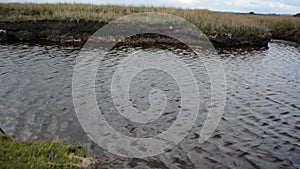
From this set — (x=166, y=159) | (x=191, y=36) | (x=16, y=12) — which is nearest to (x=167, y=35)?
(x=191, y=36)

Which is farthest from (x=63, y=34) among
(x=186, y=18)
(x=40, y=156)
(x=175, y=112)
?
(x=40, y=156)

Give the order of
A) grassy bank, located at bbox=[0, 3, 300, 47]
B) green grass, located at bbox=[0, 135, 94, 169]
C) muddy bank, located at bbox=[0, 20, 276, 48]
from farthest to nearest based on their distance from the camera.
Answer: grassy bank, located at bbox=[0, 3, 300, 47] → muddy bank, located at bbox=[0, 20, 276, 48] → green grass, located at bbox=[0, 135, 94, 169]

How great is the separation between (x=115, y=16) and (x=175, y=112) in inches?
1148

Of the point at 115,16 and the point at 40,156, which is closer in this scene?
the point at 40,156

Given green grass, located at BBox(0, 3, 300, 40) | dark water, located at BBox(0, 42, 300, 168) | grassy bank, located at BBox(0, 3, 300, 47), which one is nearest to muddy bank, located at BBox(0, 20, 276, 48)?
grassy bank, located at BBox(0, 3, 300, 47)

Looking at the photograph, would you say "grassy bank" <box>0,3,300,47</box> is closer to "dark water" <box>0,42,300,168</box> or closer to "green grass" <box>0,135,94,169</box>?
"dark water" <box>0,42,300,168</box>

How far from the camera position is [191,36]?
1405 inches

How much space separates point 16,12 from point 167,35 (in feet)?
67.4

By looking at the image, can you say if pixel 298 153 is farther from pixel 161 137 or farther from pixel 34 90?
pixel 34 90

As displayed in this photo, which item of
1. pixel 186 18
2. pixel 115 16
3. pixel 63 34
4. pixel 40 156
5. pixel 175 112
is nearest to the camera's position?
pixel 40 156

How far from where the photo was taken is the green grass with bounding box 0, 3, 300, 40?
37.8 meters

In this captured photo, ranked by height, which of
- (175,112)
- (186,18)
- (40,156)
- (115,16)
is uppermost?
(186,18)

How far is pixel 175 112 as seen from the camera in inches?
509

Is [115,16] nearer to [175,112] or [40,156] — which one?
[175,112]
